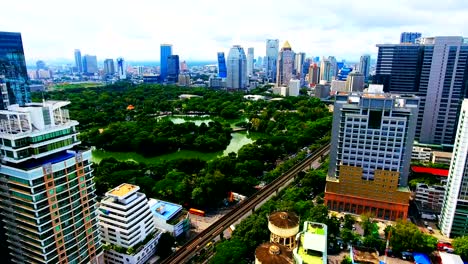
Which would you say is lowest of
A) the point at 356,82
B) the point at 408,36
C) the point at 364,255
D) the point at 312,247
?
the point at 364,255

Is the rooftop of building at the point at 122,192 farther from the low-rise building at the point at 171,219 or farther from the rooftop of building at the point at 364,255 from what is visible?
the rooftop of building at the point at 364,255

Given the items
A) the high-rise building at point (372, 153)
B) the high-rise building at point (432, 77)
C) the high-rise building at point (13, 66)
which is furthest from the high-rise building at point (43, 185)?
the high-rise building at point (432, 77)

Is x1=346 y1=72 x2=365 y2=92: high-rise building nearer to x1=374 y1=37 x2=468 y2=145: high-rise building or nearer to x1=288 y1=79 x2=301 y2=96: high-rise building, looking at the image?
x1=288 y1=79 x2=301 y2=96: high-rise building

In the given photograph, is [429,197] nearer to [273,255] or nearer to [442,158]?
[442,158]

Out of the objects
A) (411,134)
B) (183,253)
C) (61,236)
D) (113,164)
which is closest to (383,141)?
(411,134)

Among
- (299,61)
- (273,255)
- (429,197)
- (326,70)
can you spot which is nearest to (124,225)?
(273,255)

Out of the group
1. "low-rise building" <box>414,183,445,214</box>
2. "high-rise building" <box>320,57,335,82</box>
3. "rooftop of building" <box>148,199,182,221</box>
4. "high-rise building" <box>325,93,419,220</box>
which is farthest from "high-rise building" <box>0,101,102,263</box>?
"high-rise building" <box>320,57,335,82</box>
